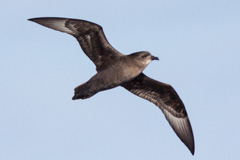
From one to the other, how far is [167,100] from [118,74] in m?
2.93

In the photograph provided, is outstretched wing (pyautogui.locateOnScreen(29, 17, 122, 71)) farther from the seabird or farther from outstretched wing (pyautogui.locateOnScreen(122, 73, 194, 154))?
outstretched wing (pyautogui.locateOnScreen(122, 73, 194, 154))

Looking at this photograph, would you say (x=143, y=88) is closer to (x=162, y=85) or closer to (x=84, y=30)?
(x=162, y=85)

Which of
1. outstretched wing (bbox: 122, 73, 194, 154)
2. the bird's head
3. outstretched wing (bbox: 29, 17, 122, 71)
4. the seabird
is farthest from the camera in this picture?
outstretched wing (bbox: 122, 73, 194, 154)

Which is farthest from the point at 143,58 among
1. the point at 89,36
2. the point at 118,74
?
the point at 89,36

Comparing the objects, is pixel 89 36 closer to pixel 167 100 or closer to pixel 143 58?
pixel 143 58

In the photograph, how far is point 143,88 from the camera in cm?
1833

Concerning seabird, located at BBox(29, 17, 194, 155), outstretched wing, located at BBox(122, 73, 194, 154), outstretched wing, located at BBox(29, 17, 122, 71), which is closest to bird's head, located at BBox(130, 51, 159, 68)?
seabird, located at BBox(29, 17, 194, 155)

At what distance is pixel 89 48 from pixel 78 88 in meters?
1.53

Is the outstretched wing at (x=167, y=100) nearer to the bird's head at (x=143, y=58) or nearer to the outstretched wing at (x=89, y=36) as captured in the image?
the bird's head at (x=143, y=58)

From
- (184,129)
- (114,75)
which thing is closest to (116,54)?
(114,75)

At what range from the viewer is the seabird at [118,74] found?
53.0ft

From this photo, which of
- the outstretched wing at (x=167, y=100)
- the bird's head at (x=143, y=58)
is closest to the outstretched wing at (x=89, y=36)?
the bird's head at (x=143, y=58)

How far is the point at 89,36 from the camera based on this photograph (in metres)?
16.9

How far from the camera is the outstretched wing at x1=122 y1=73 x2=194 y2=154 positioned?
59.6ft
